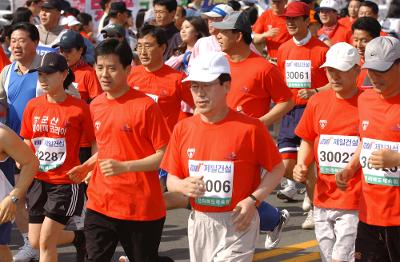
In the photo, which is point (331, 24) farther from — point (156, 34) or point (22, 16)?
point (156, 34)

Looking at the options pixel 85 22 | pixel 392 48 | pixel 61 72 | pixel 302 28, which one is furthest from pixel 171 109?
pixel 85 22

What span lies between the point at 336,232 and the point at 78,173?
1.90 meters

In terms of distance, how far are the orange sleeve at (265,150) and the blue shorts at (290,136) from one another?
482 centimetres

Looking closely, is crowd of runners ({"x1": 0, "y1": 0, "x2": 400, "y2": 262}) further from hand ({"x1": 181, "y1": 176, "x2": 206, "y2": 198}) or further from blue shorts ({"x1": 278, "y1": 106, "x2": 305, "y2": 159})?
blue shorts ({"x1": 278, "y1": 106, "x2": 305, "y2": 159})

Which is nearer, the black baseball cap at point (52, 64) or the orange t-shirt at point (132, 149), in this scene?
the orange t-shirt at point (132, 149)

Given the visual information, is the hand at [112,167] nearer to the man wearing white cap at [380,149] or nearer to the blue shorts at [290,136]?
the man wearing white cap at [380,149]

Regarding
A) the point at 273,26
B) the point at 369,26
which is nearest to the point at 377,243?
the point at 369,26

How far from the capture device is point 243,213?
253 inches

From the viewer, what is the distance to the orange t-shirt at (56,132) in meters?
8.67

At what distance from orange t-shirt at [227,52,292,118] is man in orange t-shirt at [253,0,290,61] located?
4.70 m

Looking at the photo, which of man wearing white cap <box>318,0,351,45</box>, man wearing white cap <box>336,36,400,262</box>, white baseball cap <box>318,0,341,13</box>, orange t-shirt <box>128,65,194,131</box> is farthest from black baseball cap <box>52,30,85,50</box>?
white baseball cap <box>318,0,341,13</box>

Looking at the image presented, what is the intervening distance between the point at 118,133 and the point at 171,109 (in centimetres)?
261

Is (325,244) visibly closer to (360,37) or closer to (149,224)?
(149,224)

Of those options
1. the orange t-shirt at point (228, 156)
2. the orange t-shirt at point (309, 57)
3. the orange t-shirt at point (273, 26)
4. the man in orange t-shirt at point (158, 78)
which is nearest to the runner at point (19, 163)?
the orange t-shirt at point (228, 156)
